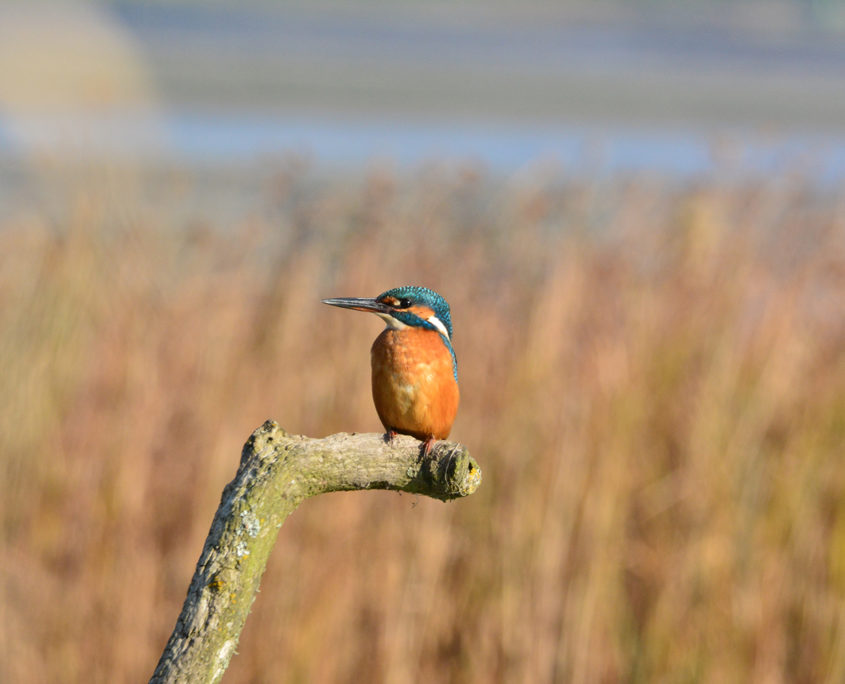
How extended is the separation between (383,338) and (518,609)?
4.25m

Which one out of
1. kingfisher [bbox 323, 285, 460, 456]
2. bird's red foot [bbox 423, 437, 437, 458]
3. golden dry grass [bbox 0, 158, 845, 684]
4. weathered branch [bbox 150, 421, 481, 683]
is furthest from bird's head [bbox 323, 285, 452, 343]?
golden dry grass [bbox 0, 158, 845, 684]

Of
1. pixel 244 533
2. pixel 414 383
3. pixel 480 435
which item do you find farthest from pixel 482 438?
pixel 244 533

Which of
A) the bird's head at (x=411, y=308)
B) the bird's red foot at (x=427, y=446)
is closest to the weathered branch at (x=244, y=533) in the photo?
the bird's red foot at (x=427, y=446)

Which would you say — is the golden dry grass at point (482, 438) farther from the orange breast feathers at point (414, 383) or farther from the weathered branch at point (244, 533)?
the weathered branch at point (244, 533)

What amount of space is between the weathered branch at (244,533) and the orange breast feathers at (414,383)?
0.89 ft

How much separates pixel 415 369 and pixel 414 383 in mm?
16

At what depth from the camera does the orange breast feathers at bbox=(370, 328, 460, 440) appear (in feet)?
3.76

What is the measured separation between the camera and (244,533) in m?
0.77

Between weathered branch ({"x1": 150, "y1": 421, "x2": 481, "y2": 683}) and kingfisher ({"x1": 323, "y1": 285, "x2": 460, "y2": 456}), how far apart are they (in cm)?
27

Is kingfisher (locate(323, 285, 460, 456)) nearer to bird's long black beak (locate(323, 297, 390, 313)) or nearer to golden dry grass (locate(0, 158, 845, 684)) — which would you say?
bird's long black beak (locate(323, 297, 390, 313))

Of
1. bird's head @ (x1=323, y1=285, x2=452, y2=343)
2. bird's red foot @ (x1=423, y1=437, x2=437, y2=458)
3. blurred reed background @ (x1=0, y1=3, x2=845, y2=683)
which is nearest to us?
bird's red foot @ (x1=423, y1=437, x2=437, y2=458)

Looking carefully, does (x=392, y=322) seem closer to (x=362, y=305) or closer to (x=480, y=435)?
(x=362, y=305)

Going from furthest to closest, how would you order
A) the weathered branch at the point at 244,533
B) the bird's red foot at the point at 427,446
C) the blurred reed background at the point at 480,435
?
1. the blurred reed background at the point at 480,435
2. the bird's red foot at the point at 427,446
3. the weathered branch at the point at 244,533

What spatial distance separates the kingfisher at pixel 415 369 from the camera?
44.4 inches
